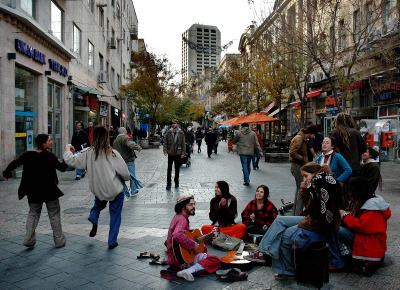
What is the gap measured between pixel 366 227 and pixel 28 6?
14691 millimetres

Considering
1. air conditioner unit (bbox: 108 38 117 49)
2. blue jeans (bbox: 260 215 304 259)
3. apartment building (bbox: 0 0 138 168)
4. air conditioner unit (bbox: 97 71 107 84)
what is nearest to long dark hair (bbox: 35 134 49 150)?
blue jeans (bbox: 260 215 304 259)

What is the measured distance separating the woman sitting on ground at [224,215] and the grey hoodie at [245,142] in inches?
229

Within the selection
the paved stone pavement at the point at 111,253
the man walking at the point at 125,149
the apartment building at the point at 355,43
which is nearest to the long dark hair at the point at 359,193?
the paved stone pavement at the point at 111,253

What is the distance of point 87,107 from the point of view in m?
24.0

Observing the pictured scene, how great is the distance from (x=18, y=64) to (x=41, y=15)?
3.01m

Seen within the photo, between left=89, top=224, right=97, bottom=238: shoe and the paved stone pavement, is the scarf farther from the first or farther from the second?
left=89, top=224, right=97, bottom=238: shoe

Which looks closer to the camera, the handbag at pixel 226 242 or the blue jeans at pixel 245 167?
the handbag at pixel 226 242

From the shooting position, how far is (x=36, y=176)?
5.82m

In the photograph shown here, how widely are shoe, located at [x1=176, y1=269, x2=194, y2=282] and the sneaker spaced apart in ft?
2.84

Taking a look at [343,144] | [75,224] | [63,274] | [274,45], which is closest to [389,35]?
[274,45]

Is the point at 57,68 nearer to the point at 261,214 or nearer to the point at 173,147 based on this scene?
the point at 173,147

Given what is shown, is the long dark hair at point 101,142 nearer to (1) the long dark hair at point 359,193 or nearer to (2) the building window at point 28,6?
(1) the long dark hair at point 359,193

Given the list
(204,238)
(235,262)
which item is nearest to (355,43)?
(204,238)

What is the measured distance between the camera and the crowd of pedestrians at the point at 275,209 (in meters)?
4.54
